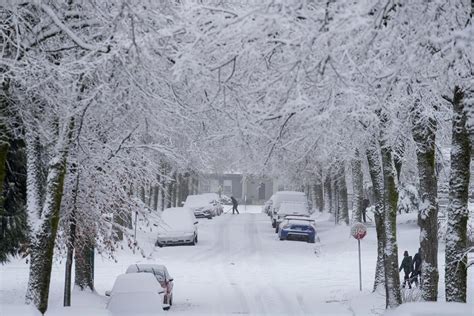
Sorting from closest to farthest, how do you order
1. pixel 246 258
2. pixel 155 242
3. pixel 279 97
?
pixel 279 97
pixel 246 258
pixel 155 242

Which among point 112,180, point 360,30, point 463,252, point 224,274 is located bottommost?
point 224,274

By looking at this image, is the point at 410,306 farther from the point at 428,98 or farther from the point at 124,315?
the point at 124,315

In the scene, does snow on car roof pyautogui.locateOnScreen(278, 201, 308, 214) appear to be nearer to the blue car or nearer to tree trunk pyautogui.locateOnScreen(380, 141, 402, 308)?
the blue car

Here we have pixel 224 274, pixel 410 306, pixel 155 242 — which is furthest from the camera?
pixel 155 242

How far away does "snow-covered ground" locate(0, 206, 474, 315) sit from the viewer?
1939cm

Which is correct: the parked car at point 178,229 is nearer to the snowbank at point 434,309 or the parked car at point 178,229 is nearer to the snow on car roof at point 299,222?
the snow on car roof at point 299,222

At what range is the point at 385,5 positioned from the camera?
6645 mm

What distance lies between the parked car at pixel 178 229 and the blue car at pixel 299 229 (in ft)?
15.8

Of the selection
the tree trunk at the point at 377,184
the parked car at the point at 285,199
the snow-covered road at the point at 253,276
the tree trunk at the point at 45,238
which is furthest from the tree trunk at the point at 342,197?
the tree trunk at the point at 45,238

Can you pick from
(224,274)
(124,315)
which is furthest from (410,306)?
(224,274)

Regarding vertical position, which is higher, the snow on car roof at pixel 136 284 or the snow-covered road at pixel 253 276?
the snow on car roof at pixel 136 284

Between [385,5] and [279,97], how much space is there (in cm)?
164

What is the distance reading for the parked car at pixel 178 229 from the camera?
1425 inches

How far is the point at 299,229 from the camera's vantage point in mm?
37781
